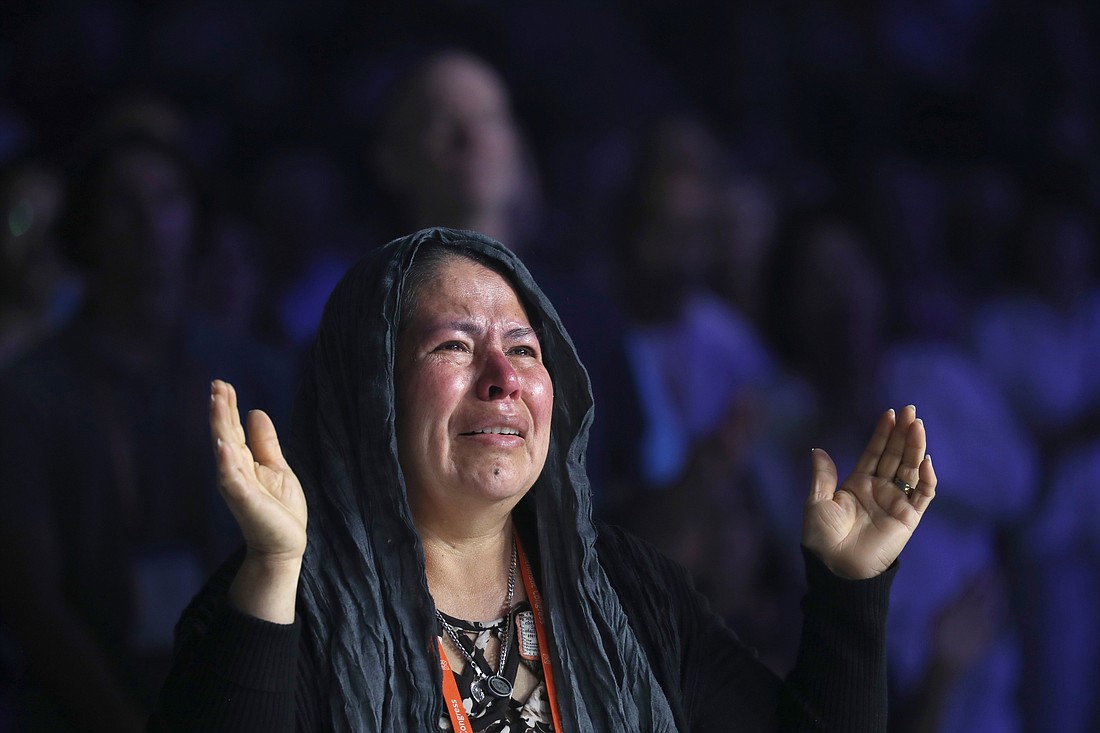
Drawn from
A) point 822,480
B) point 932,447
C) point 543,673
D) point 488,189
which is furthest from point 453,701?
point 932,447

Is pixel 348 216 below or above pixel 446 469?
above

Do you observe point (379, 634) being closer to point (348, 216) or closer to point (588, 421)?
point (588, 421)

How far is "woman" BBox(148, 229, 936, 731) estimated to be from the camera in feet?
5.40

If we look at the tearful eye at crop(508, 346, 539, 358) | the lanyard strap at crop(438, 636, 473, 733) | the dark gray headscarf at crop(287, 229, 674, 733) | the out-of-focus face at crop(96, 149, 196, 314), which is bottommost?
the lanyard strap at crop(438, 636, 473, 733)

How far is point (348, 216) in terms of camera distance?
4320 millimetres

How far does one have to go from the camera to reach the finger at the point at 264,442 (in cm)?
154

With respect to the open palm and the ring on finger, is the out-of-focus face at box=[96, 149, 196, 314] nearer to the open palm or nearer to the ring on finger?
the open palm

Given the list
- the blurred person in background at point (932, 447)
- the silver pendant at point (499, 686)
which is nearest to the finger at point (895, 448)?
the silver pendant at point (499, 686)

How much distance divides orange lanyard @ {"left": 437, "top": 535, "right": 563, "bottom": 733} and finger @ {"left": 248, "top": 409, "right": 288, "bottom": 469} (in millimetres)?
373

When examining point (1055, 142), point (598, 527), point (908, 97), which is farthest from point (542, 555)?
point (1055, 142)

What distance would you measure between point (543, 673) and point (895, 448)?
0.66 meters

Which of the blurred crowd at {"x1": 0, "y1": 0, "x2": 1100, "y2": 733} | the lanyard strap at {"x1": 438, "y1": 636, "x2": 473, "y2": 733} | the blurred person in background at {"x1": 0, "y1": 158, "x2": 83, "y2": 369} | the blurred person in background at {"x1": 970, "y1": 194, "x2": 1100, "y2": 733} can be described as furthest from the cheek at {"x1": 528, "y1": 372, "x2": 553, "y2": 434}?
the blurred person in background at {"x1": 970, "y1": 194, "x2": 1100, "y2": 733}

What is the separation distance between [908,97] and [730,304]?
3.93ft

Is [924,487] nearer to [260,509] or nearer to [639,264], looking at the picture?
[260,509]
